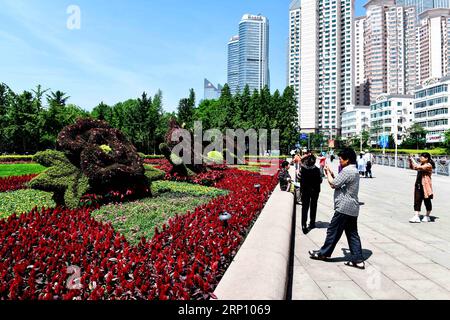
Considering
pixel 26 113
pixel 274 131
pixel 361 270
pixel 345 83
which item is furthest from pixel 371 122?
pixel 361 270

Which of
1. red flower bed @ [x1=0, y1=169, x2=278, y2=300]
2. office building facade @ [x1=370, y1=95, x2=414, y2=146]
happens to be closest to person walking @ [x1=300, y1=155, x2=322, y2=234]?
red flower bed @ [x1=0, y1=169, x2=278, y2=300]

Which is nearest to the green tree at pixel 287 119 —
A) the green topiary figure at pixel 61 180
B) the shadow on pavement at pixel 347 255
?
the green topiary figure at pixel 61 180

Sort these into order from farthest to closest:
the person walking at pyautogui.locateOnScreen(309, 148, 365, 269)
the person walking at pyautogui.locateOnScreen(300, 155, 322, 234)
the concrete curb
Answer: the person walking at pyautogui.locateOnScreen(300, 155, 322, 234)
the person walking at pyautogui.locateOnScreen(309, 148, 365, 269)
the concrete curb

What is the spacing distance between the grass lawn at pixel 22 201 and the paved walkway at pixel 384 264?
20.1ft

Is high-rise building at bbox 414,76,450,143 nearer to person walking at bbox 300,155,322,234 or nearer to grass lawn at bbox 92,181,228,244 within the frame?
person walking at bbox 300,155,322,234

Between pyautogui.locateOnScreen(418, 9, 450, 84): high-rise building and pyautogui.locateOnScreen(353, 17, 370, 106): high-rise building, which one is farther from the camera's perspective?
pyautogui.locateOnScreen(353, 17, 370, 106): high-rise building

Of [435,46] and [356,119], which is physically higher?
[435,46]

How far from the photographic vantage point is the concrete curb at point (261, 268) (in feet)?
10.0

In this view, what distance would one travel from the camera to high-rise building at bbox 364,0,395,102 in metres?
120

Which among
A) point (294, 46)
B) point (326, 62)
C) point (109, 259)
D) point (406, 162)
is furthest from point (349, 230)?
point (294, 46)

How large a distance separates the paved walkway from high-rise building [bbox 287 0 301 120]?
12663 centimetres

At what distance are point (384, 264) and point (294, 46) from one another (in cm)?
13523

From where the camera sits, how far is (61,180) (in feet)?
24.8

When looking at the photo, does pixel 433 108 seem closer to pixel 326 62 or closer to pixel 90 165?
pixel 326 62
